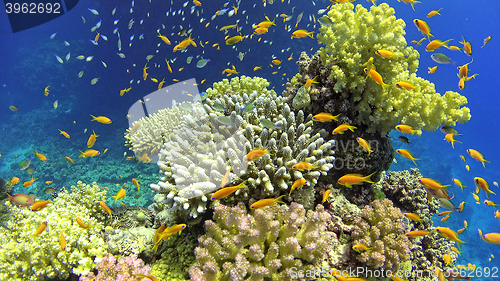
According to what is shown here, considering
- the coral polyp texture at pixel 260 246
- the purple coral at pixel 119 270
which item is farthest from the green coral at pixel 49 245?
the coral polyp texture at pixel 260 246

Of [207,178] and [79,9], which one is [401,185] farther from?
[79,9]

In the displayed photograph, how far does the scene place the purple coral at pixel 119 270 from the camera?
99.5 inches

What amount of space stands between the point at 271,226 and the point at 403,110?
3025mm

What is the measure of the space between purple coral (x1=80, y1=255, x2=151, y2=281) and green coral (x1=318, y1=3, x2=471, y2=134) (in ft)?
12.8

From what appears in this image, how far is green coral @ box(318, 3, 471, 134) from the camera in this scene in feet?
11.4

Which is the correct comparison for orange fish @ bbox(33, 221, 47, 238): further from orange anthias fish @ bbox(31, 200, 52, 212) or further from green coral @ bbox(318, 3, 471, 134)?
green coral @ bbox(318, 3, 471, 134)

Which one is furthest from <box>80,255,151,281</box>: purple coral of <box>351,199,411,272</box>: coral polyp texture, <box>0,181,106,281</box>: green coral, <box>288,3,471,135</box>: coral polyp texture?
<box>288,3,471,135</box>: coral polyp texture

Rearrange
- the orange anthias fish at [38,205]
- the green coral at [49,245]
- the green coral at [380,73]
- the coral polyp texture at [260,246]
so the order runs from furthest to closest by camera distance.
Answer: the green coral at [380,73] → the orange anthias fish at [38,205] → the green coral at [49,245] → the coral polyp texture at [260,246]

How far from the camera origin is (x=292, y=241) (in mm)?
2252

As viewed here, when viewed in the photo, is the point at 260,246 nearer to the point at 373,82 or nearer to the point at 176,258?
the point at 176,258

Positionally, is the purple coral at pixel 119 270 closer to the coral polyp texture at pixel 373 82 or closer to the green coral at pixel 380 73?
the coral polyp texture at pixel 373 82

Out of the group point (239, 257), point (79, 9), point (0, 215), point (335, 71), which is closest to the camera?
point (239, 257)

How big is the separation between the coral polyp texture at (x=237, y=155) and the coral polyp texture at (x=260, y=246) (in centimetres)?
36

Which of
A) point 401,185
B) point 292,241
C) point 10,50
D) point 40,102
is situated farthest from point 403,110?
point 10,50
